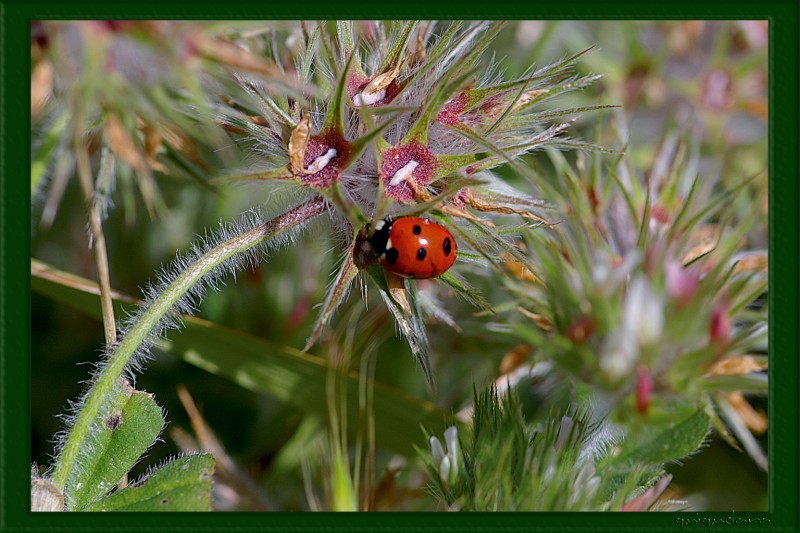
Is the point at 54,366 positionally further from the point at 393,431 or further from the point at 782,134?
the point at 782,134

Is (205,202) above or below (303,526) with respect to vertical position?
above

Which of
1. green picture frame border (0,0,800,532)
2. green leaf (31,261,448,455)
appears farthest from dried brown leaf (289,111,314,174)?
green leaf (31,261,448,455)

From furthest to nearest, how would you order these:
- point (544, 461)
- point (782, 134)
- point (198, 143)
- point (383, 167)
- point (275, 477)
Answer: point (275, 477)
point (198, 143)
point (782, 134)
point (544, 461)
point (383, 167)

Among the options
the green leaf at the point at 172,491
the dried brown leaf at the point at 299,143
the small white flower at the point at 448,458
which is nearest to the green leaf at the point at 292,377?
the small white flower at the point at 448,458

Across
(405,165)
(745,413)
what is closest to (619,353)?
(405,165)

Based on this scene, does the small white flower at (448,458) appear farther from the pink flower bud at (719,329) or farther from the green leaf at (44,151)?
the green leaf at (44,151)

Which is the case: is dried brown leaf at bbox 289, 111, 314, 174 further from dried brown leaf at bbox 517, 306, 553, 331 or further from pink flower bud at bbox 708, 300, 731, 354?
pink flower bud at bbox 708, 300, 731, 354

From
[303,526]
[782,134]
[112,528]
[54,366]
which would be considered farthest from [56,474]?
[782,134]

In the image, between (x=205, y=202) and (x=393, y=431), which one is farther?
(x=205, y=202)
